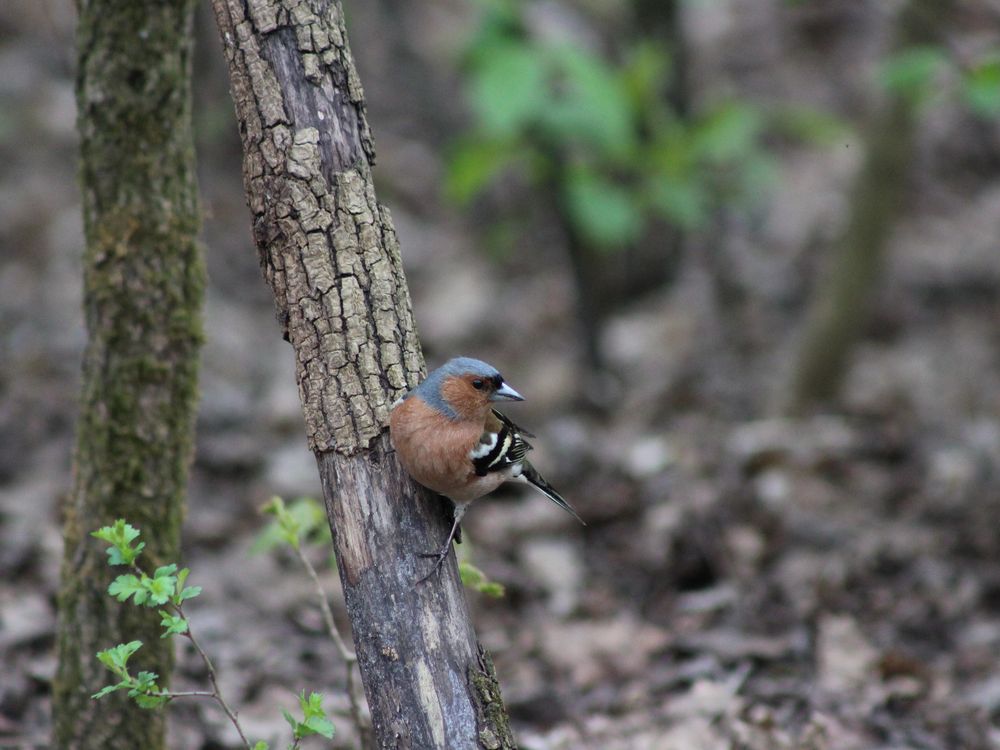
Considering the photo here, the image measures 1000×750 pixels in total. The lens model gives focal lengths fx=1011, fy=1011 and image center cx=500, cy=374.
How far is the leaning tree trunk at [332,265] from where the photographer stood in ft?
9.57

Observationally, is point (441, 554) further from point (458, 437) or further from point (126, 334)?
point (126, 334)

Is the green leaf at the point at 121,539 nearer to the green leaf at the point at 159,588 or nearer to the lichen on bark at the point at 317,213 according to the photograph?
the green leaf at the point at 159,588

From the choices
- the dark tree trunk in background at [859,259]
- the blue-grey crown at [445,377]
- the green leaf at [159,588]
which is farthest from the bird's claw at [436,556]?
the dark tree trunk in background at [859,259]

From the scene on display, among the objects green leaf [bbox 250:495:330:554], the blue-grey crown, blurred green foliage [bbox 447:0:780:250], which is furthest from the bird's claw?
blurred green foliage [bbox 447:0:780:250]

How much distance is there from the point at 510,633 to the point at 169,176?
9.93 feet

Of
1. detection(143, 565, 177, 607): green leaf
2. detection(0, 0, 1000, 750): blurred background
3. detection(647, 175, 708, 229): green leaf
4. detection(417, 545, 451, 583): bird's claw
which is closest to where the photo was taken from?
detection(143, 565, 177, 607): green leaf

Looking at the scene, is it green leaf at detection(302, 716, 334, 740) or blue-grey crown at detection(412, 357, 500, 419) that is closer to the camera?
green leaf at detection(302, 716, 334, 740)

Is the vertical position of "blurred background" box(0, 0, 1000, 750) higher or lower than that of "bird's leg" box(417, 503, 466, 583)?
higher

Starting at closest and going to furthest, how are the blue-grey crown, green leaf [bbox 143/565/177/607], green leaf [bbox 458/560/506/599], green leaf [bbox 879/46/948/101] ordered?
green leaf [bbox 143/565/177/607], the blue-grey crown, green leaf [bbox 458/560/506/599], green leaf [bbox 879/46/948/101]

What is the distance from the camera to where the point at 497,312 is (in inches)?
397

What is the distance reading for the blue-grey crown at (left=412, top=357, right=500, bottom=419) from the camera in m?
3.05

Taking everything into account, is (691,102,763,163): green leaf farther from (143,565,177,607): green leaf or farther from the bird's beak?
(143,565,177,607): green leaf

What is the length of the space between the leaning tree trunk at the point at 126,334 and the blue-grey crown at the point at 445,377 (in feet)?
3.06

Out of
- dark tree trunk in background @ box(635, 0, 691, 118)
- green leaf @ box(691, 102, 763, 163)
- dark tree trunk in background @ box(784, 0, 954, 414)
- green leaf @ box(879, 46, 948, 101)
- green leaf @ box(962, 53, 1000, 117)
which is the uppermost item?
dark tree trunk in background @ box(635, 0, 691, 118)
